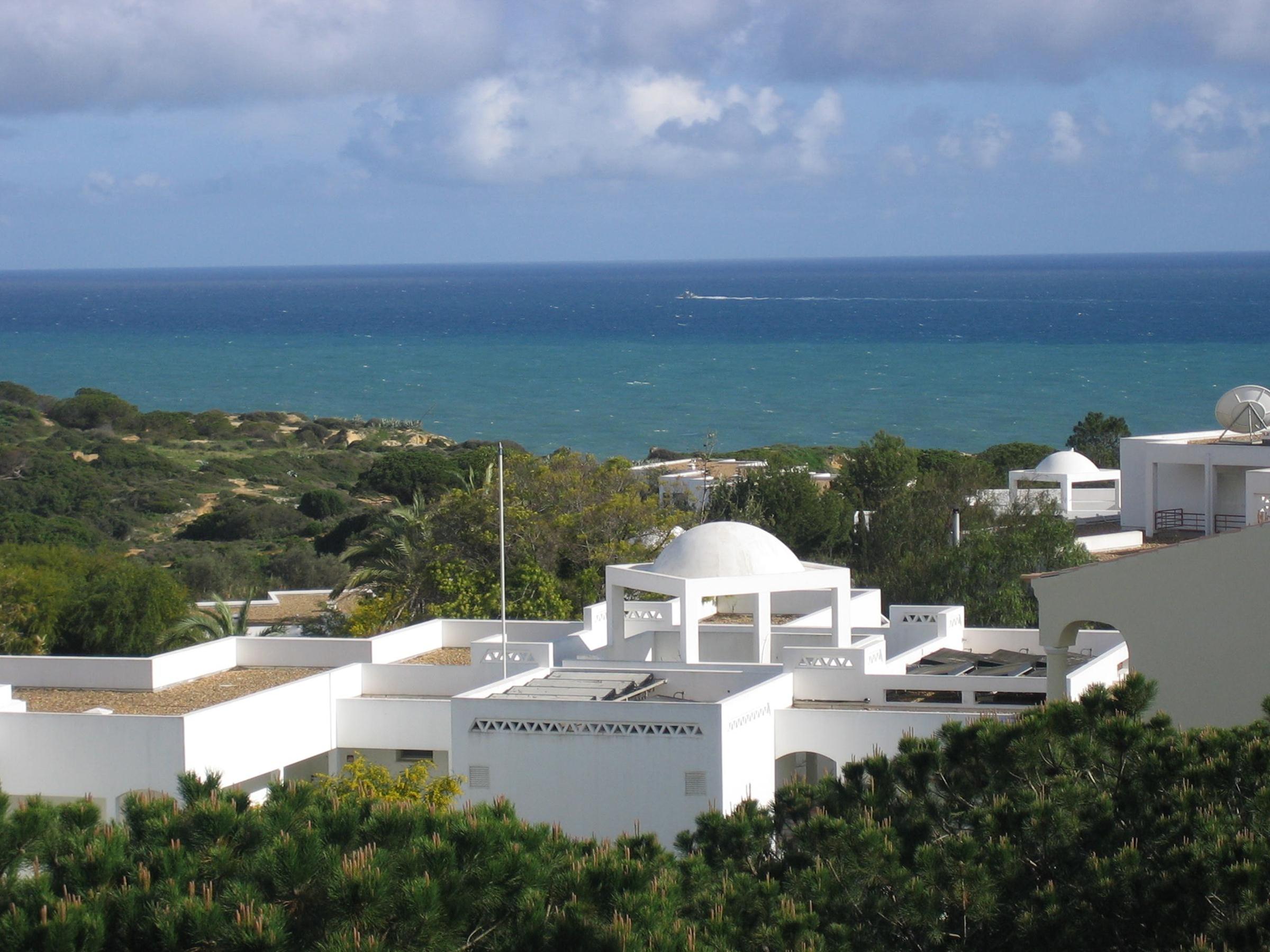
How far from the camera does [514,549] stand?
34250 mm

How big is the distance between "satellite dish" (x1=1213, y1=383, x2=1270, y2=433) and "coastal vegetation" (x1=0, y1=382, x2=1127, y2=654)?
4.52 meters

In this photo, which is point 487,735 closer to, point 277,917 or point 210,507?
point 277,917

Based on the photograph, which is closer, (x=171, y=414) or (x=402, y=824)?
(x=402, y=824)

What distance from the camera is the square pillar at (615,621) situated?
79.6 ft

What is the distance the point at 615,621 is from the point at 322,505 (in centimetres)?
4223

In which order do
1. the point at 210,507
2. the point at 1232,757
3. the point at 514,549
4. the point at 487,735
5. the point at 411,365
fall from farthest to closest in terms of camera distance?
the point at 411,365, the point at 210,507, the point at 514,549, the point at 487,735, the point at 1232,757

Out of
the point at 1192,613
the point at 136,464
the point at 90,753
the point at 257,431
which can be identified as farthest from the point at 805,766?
the point at 257,431

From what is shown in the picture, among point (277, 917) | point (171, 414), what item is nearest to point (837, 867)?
point (277, 917)

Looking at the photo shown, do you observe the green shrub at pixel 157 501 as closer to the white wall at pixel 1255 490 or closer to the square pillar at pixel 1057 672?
the white wall at pixel 1255 490

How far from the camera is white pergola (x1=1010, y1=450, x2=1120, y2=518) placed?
4391cm

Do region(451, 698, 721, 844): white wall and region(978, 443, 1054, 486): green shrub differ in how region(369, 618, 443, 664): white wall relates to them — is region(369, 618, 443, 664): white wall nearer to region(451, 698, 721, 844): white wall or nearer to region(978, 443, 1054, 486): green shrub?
region(451, 698, 721, 844): white wall

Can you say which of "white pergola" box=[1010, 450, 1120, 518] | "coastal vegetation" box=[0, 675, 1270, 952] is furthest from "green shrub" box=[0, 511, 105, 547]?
"coastal vegetation" box=[0, 675, 1270, 952]

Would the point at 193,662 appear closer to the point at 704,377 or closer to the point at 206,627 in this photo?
the point at 206,627

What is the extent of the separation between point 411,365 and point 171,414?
62532 mm
